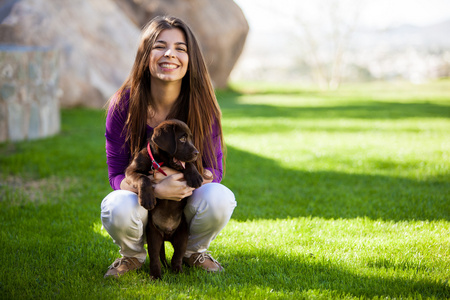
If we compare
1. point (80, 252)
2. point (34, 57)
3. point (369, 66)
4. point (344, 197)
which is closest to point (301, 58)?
point (369, 66)

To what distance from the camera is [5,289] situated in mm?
2771

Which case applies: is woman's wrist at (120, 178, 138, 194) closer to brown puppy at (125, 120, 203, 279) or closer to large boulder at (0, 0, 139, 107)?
brown puppy at (125, 120, 203, 279)

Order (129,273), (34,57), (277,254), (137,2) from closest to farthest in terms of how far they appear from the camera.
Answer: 1. (129,273)
2. (277,254)
3. (34,57)
4. (137,2)

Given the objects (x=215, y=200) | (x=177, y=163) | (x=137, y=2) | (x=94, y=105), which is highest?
(x=137, y=2)

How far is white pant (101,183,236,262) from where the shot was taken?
2.76 metres

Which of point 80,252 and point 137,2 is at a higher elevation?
point 137,2

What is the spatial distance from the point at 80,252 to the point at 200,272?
0.99m

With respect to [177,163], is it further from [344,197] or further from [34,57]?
[34,57]

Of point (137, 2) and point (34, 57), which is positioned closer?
point (34, 57)

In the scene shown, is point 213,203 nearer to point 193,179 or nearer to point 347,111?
point 193,179

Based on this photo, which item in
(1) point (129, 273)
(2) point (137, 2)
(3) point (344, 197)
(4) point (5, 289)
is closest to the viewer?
(4) point (5, 289)

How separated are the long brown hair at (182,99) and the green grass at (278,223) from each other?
851 mm

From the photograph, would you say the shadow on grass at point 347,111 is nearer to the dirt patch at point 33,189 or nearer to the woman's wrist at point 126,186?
the dirt patch at point 33,189

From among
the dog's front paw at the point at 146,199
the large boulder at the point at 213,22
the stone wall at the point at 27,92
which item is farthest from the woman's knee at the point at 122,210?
the large boulder at the point at 213,22
